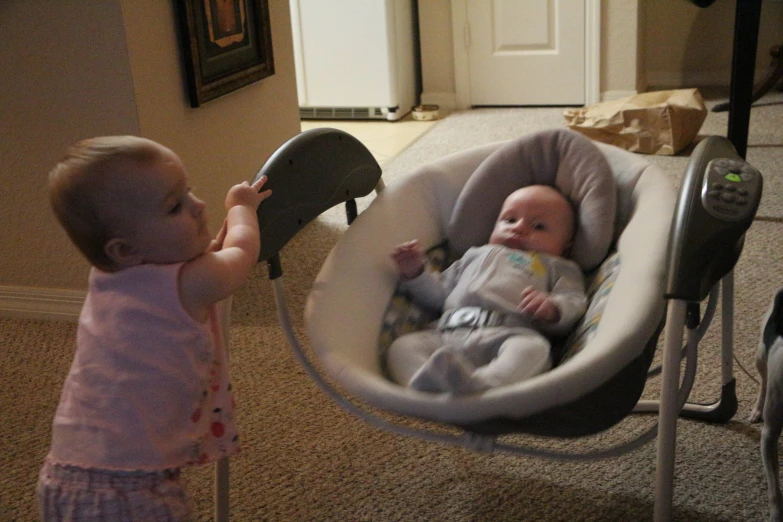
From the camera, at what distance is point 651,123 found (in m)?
3.02

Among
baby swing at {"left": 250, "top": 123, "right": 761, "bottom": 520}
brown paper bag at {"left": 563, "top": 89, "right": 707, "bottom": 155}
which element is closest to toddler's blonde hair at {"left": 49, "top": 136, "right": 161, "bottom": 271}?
baby swing at {"left": 250, "top": 123, "right": 761, "bottom": 520}

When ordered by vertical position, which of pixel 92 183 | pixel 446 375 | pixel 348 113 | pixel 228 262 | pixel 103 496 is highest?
pixel 92 183

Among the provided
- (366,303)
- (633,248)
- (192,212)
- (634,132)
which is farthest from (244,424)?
(634,132)

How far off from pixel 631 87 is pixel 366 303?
290cm

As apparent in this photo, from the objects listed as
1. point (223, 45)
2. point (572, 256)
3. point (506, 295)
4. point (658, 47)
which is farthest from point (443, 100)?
point (506, 295)

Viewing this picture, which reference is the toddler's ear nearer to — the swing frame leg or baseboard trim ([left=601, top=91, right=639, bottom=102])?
the swing frame leg

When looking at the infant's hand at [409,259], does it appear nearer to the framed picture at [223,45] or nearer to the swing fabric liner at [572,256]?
the swing fabric liner at [572,256]

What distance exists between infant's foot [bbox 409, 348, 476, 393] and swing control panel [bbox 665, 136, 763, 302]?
0.82 feet

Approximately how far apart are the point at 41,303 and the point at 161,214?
1304 millimetres

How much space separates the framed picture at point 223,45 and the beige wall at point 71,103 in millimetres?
34

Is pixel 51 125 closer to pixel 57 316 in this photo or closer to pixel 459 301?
pixel 57 316

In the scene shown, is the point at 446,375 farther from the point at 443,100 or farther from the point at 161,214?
the point at 443,100

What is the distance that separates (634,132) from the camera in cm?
305

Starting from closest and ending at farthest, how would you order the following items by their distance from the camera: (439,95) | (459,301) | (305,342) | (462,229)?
(459,301) < (462,229) < (305,342) < (439,95)
